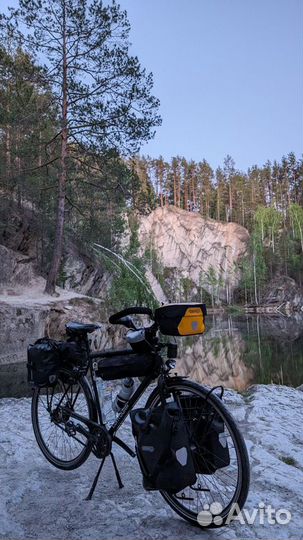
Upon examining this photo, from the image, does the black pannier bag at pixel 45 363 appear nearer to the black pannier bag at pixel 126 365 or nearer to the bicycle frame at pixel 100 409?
the bicycle frame at pixel 100 409

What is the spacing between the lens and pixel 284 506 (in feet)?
8.82

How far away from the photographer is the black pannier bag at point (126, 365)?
2623 mm

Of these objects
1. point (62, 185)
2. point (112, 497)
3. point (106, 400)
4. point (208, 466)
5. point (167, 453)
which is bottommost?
point (112, 497)

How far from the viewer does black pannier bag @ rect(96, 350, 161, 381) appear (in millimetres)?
2623

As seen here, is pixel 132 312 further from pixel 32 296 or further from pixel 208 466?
pixel 32 296

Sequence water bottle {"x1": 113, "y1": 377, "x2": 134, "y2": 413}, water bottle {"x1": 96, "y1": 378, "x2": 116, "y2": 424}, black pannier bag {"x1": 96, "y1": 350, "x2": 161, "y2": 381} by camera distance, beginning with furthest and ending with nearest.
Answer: water bottle {"x1": 96, "y1": 378, "x2": 116, "y2": 424} < water bottle {"x1": 113, "y1": 377, "x2": 134, "y2": 413} < black pannier bag {"x1": 96, "y1": 350, "x2": 161, "y2": 381}

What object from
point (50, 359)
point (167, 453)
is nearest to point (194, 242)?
point (50, 359)

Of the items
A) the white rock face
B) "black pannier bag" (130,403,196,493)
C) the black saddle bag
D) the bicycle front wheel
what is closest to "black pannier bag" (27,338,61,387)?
the black saddle bag

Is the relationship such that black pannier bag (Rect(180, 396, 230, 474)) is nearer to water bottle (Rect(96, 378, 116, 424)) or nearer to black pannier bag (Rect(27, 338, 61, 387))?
water bottle (Rect(96, 378, 116, 424))

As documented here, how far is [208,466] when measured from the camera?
2406mm

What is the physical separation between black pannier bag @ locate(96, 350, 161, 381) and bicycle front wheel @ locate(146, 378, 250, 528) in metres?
0.16

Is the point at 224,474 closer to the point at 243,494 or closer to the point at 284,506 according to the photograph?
the point at 243,494

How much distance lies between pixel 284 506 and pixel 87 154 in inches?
675

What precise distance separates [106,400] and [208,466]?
100cm
